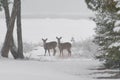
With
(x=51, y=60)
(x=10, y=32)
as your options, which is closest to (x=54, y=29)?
(x=51, y=60)

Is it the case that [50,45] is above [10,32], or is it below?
below

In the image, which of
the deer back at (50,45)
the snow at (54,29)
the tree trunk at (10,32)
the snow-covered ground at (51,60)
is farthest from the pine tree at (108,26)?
the snow at (54,29)

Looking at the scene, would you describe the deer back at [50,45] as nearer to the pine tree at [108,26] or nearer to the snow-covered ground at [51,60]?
the snow-covered ground at [51,60]

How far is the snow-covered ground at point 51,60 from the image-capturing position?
44.5 ft

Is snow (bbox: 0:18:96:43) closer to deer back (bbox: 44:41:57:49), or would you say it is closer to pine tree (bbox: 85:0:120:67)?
deer back (bbox: 44:41:57:49)

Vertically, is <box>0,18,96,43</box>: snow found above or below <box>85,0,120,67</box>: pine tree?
below

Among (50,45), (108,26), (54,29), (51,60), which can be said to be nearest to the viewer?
(108,26)

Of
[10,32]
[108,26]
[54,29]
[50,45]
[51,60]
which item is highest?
[108,26]

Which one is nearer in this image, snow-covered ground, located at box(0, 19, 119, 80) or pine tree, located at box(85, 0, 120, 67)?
Result: snow-covered ground, located at box(0, 19, 119, 80)

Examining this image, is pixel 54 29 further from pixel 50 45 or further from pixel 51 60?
pixel 51 60

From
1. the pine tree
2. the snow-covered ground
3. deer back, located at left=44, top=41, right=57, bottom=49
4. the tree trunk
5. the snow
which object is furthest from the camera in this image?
the snow

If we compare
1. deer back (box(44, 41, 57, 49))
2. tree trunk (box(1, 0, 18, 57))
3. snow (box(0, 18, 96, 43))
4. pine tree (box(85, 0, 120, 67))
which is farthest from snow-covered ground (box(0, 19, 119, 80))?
tree trunk (box(1, 0, 18, 57))

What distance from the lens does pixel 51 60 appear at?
24578 mm

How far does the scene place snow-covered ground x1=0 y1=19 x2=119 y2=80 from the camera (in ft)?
44.5
